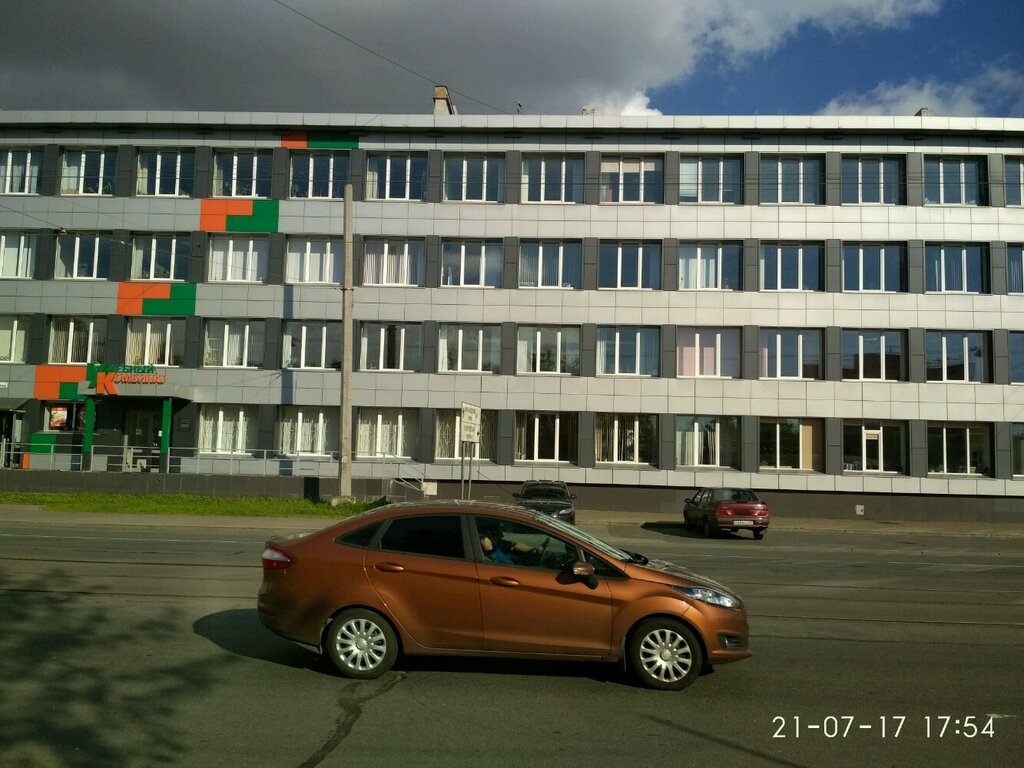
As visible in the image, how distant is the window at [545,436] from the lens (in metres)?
33.4

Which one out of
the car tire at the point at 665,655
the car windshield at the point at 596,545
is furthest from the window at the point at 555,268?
the car tire at the point at 665,655

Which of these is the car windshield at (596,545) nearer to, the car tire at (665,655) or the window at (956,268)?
the car tire at (665,655)

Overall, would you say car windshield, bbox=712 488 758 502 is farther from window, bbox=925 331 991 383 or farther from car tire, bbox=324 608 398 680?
car tire, bbox=324 608 398 680

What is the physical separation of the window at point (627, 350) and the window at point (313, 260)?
10886 millimetres

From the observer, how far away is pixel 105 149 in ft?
113

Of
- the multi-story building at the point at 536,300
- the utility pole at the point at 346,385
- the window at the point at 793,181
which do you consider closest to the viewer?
the utility pole at the point at 346,385

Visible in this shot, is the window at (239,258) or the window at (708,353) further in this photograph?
the window at (239,258)

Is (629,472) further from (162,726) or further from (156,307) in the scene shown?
(162,726)

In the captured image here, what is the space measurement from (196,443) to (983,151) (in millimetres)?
32739

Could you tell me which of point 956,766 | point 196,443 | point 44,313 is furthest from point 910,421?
A: point 44,313

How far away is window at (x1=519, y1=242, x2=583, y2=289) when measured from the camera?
33.8 m

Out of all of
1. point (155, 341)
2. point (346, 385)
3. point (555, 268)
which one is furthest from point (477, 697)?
point (155, 341)

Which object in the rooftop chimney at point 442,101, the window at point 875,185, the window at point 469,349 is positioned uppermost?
the rooftop chimney at point 442,101

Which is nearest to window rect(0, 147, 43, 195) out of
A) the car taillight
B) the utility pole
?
the utility pole
